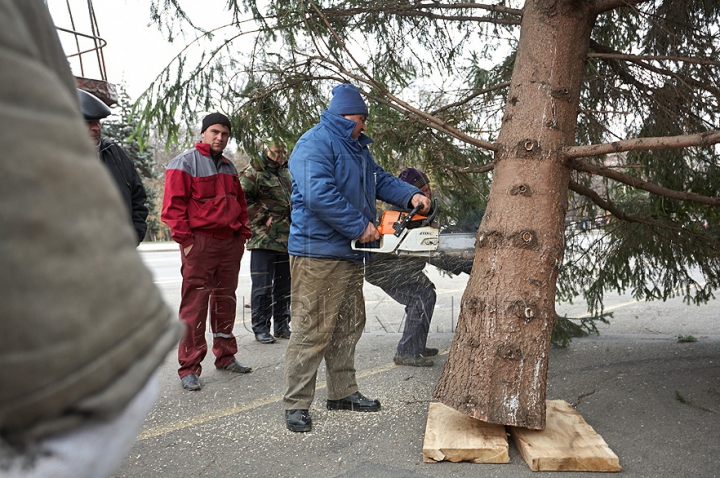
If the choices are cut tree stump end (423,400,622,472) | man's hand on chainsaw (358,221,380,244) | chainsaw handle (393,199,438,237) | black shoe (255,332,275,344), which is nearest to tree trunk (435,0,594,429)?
cut tree stump end (423,400,622,472)

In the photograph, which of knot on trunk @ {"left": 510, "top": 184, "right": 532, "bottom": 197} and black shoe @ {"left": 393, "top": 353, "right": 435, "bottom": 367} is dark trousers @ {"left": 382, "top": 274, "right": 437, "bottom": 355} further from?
knot on trunk @ {"left": 510, "top": 184, "right": 532, "bottom": 197}

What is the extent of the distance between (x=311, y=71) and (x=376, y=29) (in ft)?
2.47

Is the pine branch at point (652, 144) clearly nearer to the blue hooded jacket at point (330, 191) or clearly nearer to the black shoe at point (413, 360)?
the blue hooded jacket at point (330, 191)

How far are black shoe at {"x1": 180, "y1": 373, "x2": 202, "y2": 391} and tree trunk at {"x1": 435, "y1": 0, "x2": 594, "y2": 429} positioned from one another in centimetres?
202

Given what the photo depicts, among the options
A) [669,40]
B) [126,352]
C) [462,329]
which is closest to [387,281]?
[462,329]

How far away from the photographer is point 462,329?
3539mm

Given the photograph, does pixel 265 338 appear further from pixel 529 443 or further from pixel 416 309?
pixel 529 443

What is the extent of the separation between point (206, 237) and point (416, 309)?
6.27ft

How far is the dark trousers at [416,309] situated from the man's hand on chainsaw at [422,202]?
1159mm

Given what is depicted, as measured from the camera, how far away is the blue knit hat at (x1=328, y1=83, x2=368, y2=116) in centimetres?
396

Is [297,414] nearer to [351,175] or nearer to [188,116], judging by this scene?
[351,175]

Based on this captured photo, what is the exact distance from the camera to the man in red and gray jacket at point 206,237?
4.72 meters

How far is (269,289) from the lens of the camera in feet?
21.6

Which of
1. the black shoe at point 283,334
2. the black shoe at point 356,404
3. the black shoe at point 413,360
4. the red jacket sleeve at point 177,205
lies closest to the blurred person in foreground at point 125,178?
the red jacket sleeve at point 177,205
